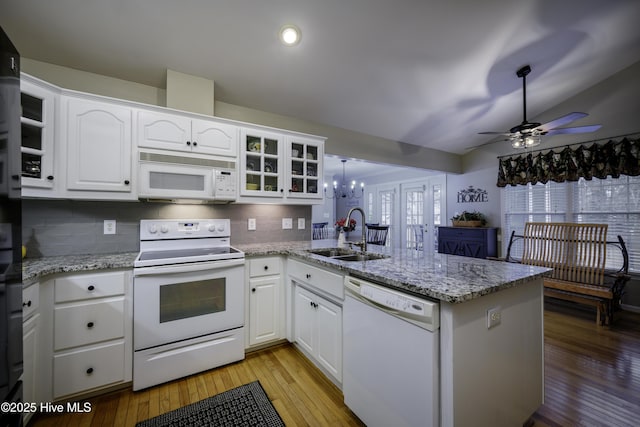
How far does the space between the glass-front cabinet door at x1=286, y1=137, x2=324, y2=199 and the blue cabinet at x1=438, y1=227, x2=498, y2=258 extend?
10.9ft

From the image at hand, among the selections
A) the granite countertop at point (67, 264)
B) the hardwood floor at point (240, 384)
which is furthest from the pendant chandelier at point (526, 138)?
the granite countertop at point (67, 264)

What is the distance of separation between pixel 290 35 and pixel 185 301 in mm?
2310

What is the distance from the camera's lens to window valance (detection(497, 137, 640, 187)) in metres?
3.45

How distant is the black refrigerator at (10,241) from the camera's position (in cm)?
71

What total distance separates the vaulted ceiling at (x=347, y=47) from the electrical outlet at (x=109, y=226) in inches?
50.6

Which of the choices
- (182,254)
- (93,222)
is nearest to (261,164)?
(182,254)

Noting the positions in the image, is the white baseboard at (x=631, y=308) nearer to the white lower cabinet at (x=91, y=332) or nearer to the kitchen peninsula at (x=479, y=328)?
Result: the kitchen peninsula at (x=479, y=328)

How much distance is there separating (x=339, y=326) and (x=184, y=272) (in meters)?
1.21

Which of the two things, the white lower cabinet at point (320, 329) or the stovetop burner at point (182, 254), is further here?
the stovetop burner at point (182, 254)

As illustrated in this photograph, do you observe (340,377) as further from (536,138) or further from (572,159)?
(572,159)

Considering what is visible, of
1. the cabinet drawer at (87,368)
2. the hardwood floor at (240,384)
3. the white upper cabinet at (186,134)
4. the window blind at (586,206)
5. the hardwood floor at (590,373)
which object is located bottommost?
the hardwood floor at (590,373)

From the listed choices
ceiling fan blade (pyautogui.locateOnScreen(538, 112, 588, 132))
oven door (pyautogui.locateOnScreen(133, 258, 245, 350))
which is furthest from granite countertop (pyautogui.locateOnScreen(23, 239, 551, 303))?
ceiling fan blade (pyautogui.locateOnScreen(538, 112, 588, 132))

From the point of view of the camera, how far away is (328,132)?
11.7 ft

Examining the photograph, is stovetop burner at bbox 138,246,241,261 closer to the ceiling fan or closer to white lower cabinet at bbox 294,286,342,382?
white lower cabinet at bbox 294,286,342,382
